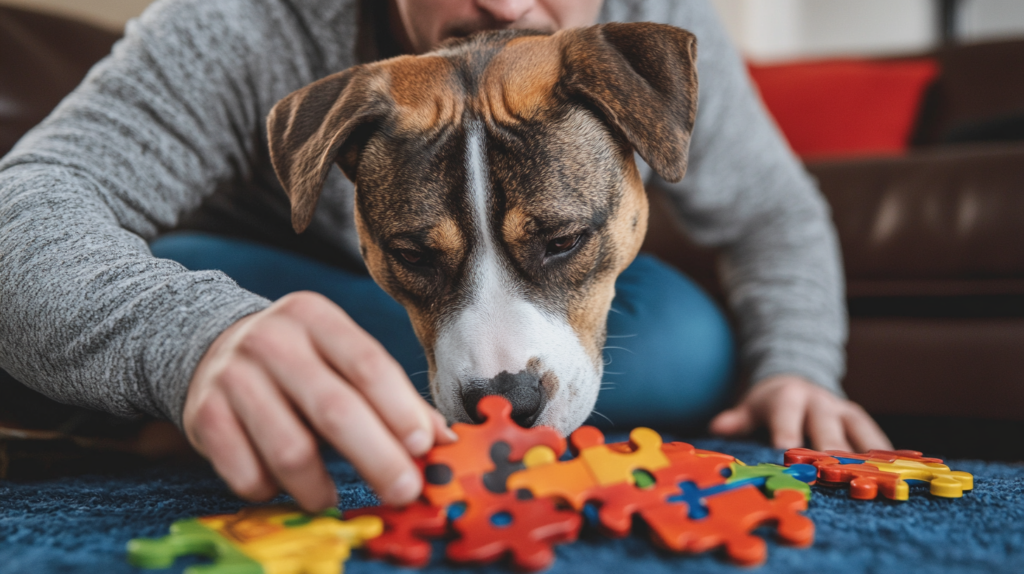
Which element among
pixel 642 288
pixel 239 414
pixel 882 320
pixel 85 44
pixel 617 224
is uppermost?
pixel 85 44

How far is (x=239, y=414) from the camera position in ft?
2.45

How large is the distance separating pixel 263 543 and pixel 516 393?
17.6 inches

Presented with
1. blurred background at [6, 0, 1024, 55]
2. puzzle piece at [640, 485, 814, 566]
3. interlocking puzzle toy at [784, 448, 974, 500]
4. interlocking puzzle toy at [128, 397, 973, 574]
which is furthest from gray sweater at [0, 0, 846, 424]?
blurred background at [6, 0, 1024, 55]

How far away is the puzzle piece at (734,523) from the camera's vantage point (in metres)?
0.73

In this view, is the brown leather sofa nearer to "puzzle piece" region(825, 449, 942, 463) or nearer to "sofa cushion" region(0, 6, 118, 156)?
"sofa cushion" region(0, 6, 118, 156)

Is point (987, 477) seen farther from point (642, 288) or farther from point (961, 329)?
point (961, 329)

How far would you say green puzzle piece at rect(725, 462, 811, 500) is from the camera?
880mm

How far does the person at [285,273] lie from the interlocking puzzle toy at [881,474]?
440 millimetres

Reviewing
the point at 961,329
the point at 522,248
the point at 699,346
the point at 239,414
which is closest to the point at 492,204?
the point at 522,248

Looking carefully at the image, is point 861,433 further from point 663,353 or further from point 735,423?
point 663,353

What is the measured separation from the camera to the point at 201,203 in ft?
5.44

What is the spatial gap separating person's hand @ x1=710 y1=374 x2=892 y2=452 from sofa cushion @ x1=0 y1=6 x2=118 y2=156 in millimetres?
2168

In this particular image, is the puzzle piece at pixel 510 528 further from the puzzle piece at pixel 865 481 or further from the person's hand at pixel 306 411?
the puzzle piece at pixel 865 481

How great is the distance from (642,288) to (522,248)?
790mm
